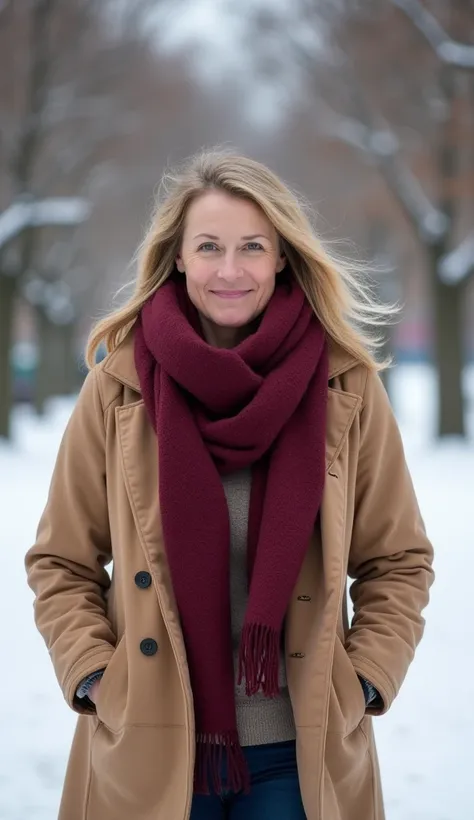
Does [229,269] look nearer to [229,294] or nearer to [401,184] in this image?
[229,294]

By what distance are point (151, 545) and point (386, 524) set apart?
0.58 meters

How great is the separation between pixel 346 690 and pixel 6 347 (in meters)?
15.2

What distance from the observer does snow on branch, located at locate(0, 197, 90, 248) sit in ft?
51.4

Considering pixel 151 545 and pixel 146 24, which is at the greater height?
pixel 146 24

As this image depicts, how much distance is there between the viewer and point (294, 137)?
23.9m

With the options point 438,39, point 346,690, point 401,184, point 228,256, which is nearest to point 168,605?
point 346,690

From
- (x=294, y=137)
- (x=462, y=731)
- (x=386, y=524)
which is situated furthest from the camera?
(x=294, y=137)

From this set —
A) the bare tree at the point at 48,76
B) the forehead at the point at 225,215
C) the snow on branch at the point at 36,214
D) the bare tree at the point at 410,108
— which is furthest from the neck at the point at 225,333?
the bare tree at the point at 48,76

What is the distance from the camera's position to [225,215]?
7.72 feet

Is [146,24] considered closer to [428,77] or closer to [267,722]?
[428,77]

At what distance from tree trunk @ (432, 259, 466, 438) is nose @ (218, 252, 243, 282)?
1415cm

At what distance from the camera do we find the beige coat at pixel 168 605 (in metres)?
2.16

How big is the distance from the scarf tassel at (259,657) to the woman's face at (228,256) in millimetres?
755

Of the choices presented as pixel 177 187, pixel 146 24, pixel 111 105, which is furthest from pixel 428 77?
pixel 177 187
